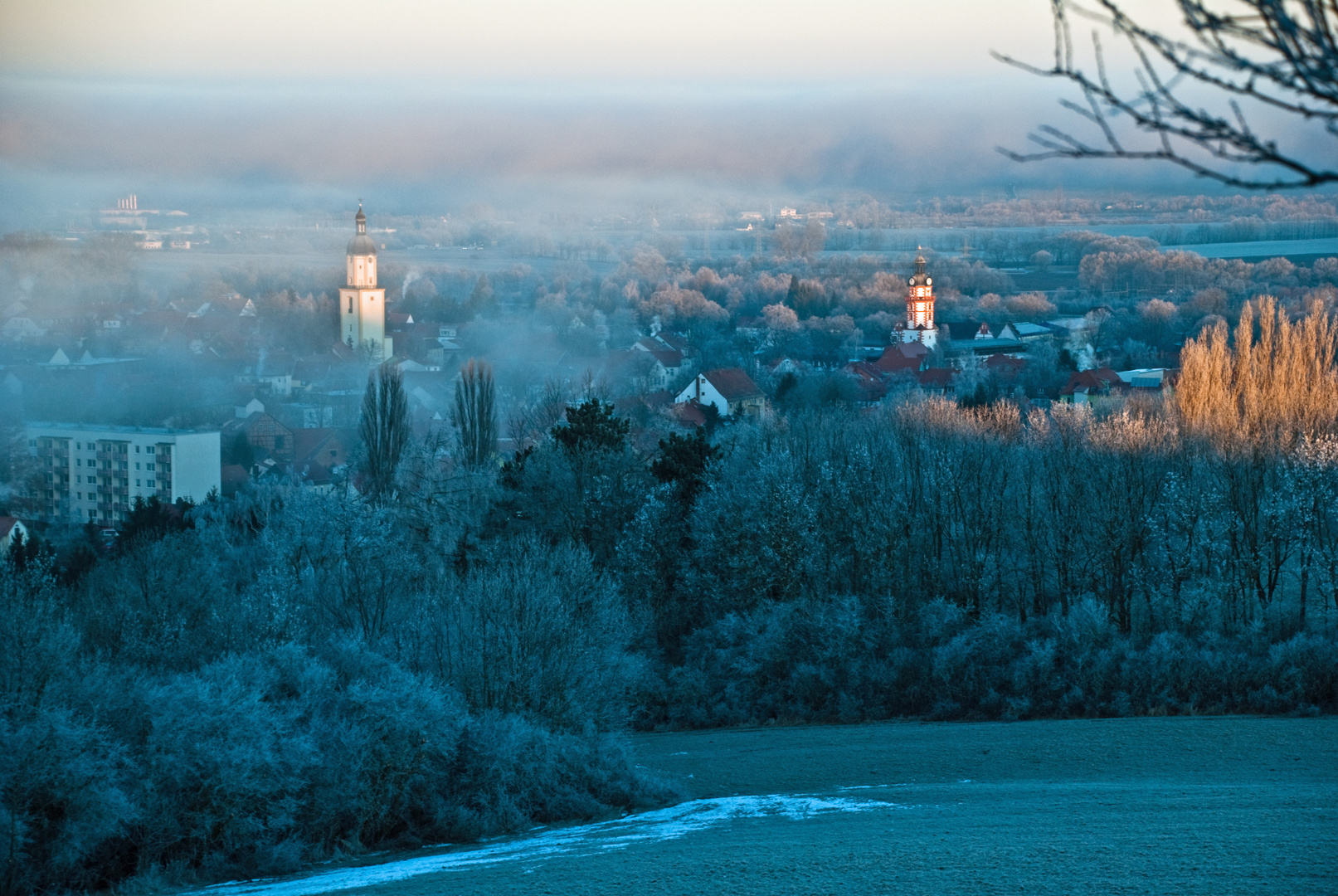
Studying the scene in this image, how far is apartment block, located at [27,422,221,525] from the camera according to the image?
3784 cm

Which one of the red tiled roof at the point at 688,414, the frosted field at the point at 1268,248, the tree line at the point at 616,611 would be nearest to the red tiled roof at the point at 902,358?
the red tiled roof at the point at 688,414

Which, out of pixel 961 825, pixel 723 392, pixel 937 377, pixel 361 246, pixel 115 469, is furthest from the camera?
pixel 361 246

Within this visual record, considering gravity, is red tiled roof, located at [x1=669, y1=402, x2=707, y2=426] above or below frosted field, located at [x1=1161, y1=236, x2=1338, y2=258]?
below

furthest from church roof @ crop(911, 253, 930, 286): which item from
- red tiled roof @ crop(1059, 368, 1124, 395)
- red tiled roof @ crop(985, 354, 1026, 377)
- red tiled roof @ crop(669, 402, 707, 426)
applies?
red tiled roof @ crop(669, 402, 707, 426)

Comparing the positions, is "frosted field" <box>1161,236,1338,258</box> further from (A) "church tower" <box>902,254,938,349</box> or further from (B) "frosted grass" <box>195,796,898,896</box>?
(B) "frosted grass" <box>195,796,898,896</box>

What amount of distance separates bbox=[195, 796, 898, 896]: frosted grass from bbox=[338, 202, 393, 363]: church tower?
191 feet

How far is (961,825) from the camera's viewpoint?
13023mm

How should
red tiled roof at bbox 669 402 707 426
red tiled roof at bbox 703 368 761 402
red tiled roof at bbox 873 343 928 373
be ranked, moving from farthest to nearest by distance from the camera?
1. red tiled roof at bbox 873 343 928 373
2. red tiled roof at bbox 703 368 761 402
3. red tiled roof at bbox 669 402 707 426

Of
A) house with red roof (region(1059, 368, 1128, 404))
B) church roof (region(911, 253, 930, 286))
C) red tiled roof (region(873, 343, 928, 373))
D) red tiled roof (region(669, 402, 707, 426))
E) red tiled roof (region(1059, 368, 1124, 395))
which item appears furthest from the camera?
church roof (region(911, 253, 930, 286))

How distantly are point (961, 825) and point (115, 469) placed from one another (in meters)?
32.9

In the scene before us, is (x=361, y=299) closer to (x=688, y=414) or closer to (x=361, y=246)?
(x=361, y=246)

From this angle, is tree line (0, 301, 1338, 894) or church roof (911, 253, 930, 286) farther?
church roof (911, 253, 930, 286)

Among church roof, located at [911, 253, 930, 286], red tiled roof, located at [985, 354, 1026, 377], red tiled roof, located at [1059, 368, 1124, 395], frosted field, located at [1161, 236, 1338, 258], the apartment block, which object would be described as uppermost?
frosted field, located at [1161, 236, 1338, 258]

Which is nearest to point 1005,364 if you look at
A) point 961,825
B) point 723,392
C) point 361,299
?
point 723,392
